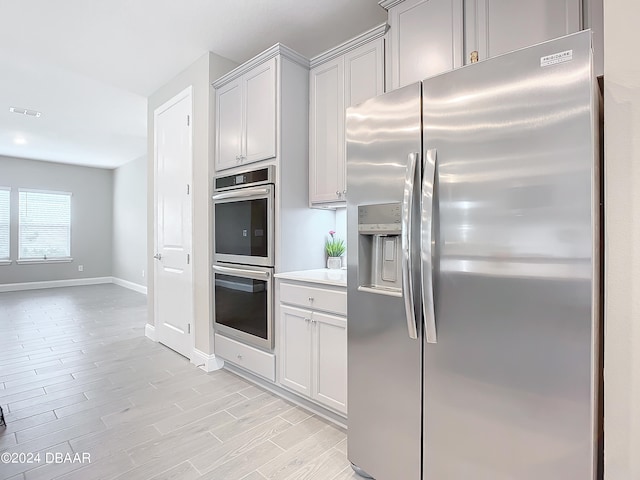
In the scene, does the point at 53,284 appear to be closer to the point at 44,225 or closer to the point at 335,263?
the point at 44,225

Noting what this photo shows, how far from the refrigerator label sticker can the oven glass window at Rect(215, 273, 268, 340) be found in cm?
203

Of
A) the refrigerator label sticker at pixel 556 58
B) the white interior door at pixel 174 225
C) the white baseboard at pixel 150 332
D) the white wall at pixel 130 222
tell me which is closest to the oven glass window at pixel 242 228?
the white interior door at pixel 174 225

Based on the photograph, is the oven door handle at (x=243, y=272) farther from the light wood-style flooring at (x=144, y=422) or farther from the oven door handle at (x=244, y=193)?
the light wood-style flooring at (x=144, y=422)

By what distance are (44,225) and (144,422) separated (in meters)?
7.13

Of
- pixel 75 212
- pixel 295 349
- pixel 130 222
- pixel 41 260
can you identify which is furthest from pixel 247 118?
pixel 41 260

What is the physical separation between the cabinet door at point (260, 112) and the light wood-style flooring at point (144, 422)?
1.83 meters

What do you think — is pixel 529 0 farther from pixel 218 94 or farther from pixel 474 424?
pixel 218 94

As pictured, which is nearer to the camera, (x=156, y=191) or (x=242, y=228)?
(x=242, y=228)

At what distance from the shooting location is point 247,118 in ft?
9.05

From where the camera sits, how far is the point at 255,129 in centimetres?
269

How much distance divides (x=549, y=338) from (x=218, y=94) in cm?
302

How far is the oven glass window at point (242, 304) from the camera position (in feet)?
8.45

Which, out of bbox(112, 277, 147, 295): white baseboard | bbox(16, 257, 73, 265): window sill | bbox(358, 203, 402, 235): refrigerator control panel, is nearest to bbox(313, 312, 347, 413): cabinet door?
bbox(358, 203, 402, 235): refrigerator control panel

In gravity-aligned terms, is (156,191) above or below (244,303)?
above
